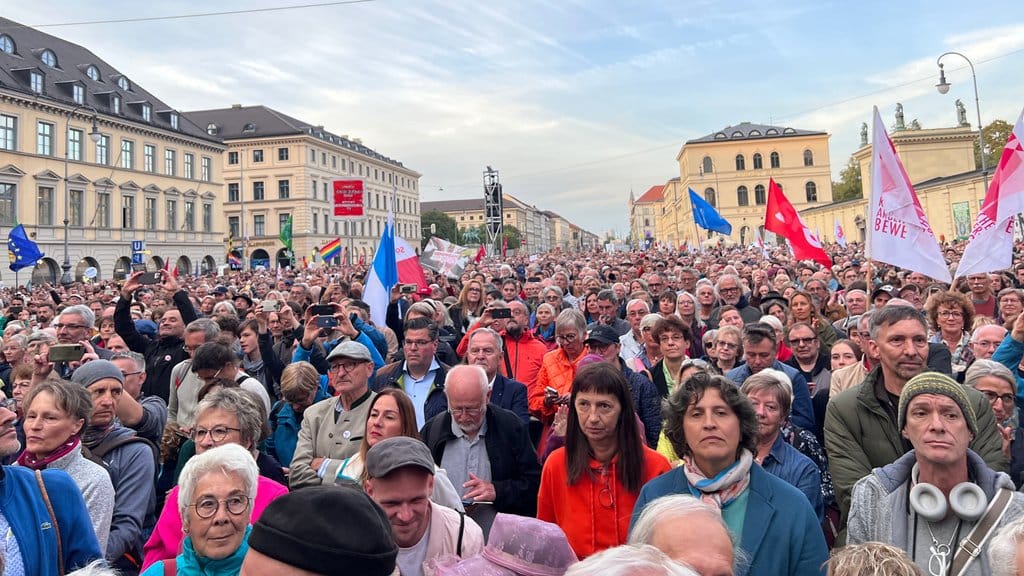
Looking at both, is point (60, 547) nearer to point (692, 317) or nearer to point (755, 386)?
point (755, 386)

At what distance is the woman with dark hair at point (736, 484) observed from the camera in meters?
2.67

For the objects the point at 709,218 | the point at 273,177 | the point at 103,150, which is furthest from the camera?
the point at 273,177

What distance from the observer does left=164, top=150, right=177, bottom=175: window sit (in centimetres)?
5687

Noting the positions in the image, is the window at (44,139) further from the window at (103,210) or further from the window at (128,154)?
the window at (128,154)

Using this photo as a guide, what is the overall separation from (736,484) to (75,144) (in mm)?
55758

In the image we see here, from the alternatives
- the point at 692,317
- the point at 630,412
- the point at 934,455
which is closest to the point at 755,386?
the point at 630,412

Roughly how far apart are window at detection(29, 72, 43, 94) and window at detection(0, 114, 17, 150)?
2634 millimetres

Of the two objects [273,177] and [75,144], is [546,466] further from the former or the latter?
[273,177]

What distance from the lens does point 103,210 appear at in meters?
50.3

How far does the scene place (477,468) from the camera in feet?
13.3

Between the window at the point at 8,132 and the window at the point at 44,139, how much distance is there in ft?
5.36

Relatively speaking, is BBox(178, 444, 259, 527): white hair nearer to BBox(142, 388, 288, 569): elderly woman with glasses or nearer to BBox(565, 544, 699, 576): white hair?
BBox(142, 388, 288, 569): elderly woman with glasses

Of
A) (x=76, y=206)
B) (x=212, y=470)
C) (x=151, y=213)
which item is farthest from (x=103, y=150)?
(x=212, y=470)

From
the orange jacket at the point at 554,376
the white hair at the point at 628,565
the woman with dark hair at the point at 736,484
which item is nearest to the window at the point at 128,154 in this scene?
the orange jacket at the point at 554,376
